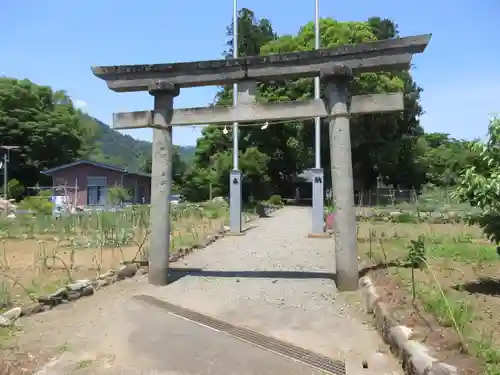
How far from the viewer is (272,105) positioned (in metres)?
8.05

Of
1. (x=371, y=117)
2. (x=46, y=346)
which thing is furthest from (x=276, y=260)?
(x=371, y=117)

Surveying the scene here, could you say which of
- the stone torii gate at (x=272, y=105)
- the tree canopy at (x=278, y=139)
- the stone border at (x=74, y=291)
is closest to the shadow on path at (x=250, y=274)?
the stone border at (x=74, y=291)

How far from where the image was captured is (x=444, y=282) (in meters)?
7.34

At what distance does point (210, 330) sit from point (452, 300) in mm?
2997

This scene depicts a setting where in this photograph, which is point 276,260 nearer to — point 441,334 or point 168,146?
point 168,146

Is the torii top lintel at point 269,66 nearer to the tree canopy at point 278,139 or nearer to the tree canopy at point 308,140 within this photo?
the tree canopy at point 278,139

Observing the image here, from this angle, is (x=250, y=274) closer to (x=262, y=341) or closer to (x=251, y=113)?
(x=251, y=113)

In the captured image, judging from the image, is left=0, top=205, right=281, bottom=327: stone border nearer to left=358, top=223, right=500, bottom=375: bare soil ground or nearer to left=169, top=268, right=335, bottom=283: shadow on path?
left=169, top=268, right=335, bottom=283: shadow on path

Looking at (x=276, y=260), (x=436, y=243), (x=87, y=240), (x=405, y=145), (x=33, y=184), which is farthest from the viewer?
(x=33, y=184)

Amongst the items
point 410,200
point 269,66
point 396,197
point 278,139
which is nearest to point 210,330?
point 269,66

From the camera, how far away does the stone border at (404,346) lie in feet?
11.7

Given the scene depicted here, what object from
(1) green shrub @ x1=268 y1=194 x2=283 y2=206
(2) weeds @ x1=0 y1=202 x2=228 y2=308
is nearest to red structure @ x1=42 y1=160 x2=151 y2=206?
(1) green shrub @ x1=268 y1=194 x2=283 y2=206

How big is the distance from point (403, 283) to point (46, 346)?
188 inches

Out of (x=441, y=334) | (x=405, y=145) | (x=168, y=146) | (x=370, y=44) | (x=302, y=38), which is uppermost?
(x=302, y=38)
